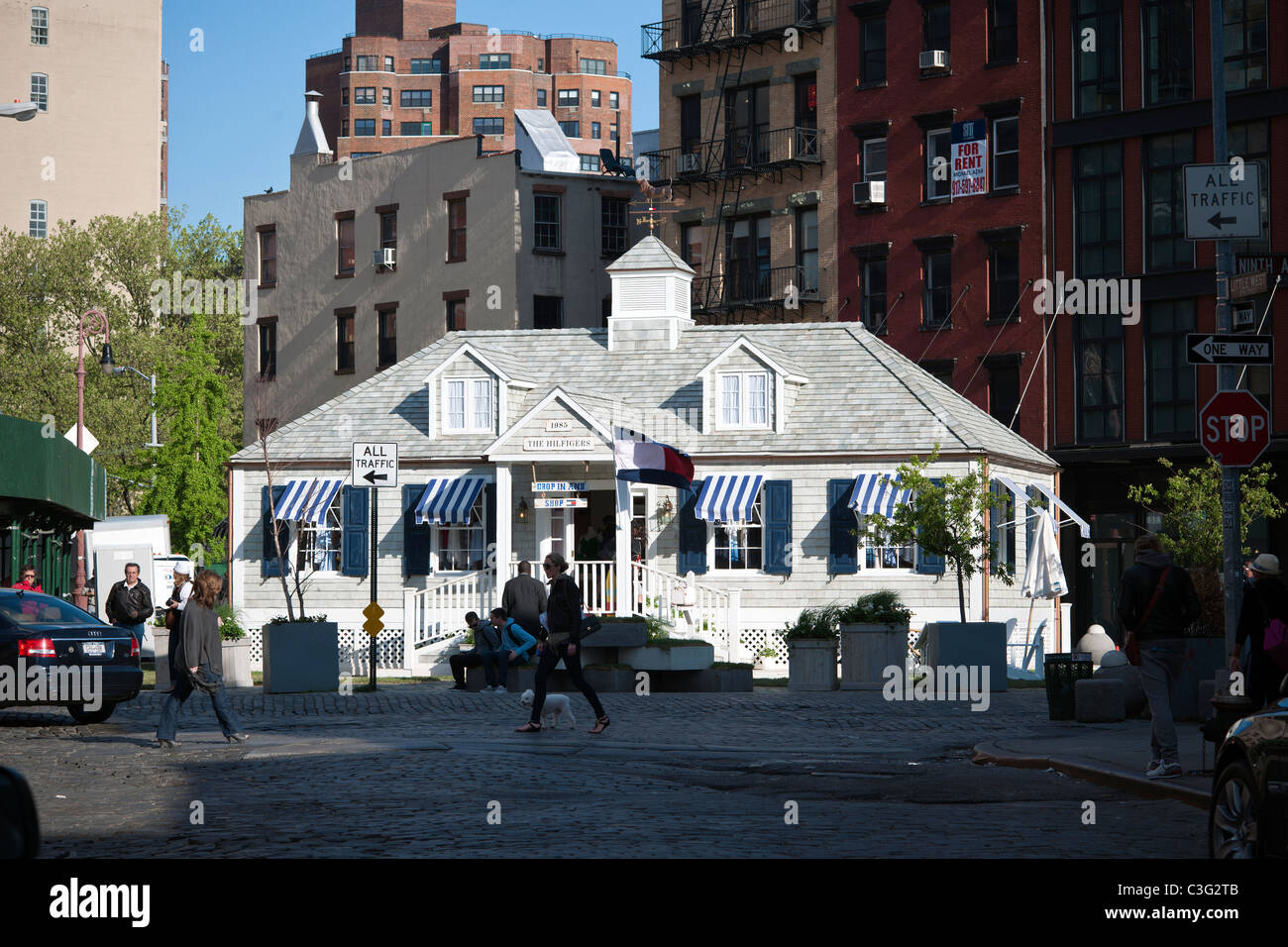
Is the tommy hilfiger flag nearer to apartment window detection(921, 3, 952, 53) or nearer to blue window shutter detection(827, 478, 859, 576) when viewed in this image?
blue window shutter detection(827, 478, 859, 576)

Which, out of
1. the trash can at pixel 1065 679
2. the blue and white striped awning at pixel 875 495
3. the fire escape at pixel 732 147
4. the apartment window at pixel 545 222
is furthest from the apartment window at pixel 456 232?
the trash can at pixel 1065 679

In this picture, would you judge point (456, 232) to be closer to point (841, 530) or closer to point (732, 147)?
point (732, 147)

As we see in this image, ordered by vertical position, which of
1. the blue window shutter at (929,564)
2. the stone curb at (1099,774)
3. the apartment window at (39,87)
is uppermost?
the apartment window at (39,87)

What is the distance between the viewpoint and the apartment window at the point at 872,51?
157 ft

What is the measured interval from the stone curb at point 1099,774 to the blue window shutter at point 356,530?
23013 millimetres

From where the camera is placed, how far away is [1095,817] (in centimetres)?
1187

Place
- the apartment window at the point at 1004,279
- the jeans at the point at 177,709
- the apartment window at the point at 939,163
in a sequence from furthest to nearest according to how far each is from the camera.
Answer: the apartment window at the point at 939,163, the apartment window at the point at 1004,279, the jeans at the point at 177,709

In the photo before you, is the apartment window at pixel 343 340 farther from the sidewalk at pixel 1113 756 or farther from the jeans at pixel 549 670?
the sidewalk at pixel 1113 756

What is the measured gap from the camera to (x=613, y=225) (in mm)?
57000

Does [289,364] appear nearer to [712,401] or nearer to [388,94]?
[712,401]

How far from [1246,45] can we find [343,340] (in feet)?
99.1

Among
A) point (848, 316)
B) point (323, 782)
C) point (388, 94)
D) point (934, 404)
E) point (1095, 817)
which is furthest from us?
point (388, 94)

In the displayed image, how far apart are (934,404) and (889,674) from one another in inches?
467

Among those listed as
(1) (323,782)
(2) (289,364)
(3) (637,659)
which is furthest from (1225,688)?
(2) (289,364)
